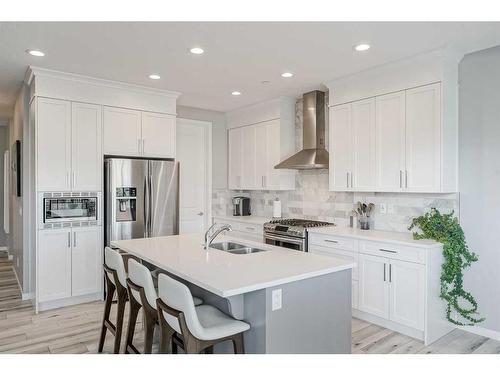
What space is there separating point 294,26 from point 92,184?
9.10ft

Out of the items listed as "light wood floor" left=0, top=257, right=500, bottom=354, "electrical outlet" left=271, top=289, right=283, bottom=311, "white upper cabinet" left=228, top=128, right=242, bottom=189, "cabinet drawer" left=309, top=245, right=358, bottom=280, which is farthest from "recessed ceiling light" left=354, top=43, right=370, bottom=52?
"white upper cabinet" left=228, top=128, right=242, bottom=189

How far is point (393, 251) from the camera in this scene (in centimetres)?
322

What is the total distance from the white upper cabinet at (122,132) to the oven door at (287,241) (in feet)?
6.31

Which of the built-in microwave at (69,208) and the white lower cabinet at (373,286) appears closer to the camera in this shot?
the white lower cabinet at (373,286)

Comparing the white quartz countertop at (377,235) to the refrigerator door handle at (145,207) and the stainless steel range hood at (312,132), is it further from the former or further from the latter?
the refrigerator door handle at (145,207)

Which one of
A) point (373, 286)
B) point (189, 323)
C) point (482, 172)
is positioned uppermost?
point (482, 172)

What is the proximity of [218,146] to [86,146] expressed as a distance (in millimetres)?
2262

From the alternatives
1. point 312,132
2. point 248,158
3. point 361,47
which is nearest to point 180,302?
point 361,47

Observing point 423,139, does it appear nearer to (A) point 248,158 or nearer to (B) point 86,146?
(A) point 248,158

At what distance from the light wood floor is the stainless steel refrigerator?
3.02 feet

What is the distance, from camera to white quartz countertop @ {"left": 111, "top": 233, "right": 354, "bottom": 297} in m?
1.95

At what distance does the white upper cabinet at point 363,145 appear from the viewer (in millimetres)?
3742

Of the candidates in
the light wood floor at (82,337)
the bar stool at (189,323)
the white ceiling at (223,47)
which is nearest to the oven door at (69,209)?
the light wood floor at (82,337)

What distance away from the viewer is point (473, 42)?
2967 mm
